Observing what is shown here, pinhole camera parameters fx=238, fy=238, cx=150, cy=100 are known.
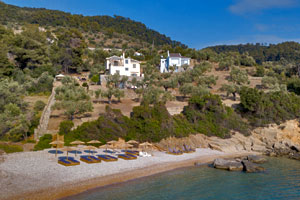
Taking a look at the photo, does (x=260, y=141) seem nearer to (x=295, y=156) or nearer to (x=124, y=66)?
(x=295, y=156)

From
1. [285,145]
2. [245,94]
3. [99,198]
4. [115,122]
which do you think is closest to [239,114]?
[245,94]

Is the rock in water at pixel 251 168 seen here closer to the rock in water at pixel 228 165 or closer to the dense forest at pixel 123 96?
the rock in water at pixel 228 165

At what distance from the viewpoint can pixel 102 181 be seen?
17953mm

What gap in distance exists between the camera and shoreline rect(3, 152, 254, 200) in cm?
1438

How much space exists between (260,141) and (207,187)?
21.0m

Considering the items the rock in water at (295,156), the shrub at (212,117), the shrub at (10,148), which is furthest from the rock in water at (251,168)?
the shrub at (10,148)

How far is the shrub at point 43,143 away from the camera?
2391 centimetres

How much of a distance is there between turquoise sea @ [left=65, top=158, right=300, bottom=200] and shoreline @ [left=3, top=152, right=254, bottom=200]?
0.62 meters

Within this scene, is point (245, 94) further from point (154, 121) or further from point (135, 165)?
point (135, 165)

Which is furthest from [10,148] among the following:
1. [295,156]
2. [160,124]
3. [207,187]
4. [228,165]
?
[295,156]

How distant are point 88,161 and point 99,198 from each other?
20.8ft

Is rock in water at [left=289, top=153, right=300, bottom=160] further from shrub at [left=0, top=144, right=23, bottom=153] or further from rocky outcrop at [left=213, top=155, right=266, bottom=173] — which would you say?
shrub at [left=0, top=144, right=23, bottom=153]

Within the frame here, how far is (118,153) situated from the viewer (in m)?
25.8

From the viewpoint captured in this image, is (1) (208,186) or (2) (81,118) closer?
(1) (208,186)
